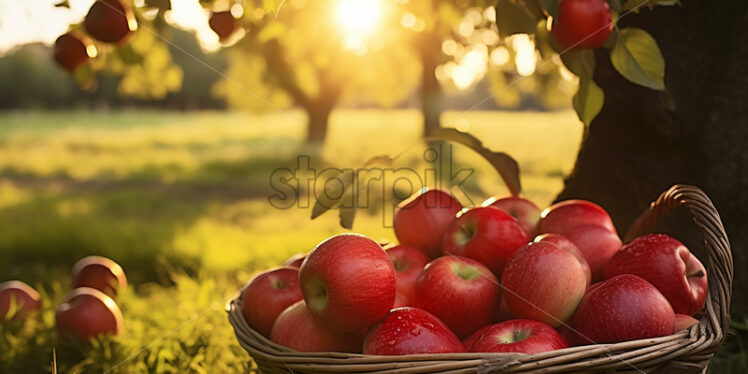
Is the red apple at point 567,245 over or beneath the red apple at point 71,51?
beneath

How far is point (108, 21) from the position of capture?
77.7 inches

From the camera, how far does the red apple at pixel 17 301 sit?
2877 mm

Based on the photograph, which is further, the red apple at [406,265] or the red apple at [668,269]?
the red apple at [406,265]

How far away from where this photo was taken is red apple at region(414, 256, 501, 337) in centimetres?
165

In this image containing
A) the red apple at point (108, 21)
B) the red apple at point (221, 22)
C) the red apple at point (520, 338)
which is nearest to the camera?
the red apple at point (520, 338)

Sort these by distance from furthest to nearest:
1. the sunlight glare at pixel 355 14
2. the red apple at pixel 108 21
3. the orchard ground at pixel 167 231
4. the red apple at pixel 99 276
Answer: the sunlight glare at pixel 355 14 < the red apple at pixel 99 276 < the orchard ground at pixel 167 231 < the red apple at pixel 108 21

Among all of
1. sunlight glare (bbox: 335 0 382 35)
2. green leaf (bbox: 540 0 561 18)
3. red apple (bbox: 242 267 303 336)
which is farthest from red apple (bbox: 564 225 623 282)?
sunlight glare (bbox: 335 0 382 35)

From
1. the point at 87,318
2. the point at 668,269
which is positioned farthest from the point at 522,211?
the point at 87,318

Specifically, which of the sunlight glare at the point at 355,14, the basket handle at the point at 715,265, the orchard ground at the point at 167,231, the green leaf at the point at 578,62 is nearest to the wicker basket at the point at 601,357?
the basket handle at the point at 715,265

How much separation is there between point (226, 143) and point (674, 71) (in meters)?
17.2

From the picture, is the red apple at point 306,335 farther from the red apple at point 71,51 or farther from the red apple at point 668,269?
the red apple at point 71,51

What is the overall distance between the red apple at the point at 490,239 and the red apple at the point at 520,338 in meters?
0.30

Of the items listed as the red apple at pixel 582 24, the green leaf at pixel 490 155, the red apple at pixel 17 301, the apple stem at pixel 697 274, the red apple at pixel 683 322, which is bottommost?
the red apple at pixel 17 301

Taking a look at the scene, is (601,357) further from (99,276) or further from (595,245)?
(99,276)
